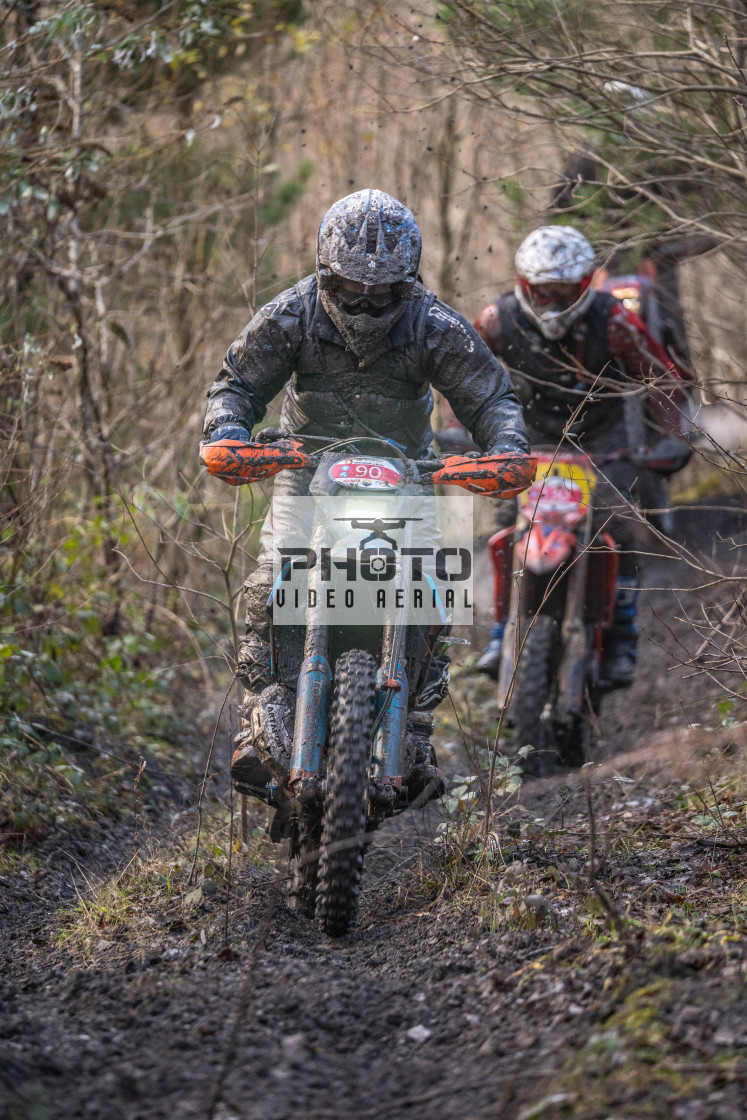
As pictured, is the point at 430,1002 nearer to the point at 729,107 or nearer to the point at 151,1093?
the point at 151,1093

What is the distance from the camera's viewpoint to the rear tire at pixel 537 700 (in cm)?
589

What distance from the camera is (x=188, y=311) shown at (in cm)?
906

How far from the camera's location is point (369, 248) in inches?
162

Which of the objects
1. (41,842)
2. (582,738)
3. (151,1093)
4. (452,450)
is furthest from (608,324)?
(151,1093)

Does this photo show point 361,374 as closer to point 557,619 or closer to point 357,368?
point 357,368

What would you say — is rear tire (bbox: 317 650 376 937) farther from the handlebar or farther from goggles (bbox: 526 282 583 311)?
goggles (bbox: 526 282 583 311)

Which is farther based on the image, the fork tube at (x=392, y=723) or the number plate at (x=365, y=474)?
the number plate at (x=365, y=474)

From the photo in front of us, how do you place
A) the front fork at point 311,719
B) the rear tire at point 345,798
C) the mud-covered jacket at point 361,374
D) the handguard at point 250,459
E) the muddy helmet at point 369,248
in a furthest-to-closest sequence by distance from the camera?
the mud-covered jacket at point 361,374
the muddy helmet at point 369,248
the handguard at point 250,459
the front fork at point 311,719
the rear tire at point 345,798

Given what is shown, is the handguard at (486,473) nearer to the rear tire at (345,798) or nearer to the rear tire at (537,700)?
the rear tire at (345,798)

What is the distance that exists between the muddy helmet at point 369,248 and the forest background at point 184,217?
1221mm

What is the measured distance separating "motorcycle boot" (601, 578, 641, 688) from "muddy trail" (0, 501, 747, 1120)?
1.28 meters

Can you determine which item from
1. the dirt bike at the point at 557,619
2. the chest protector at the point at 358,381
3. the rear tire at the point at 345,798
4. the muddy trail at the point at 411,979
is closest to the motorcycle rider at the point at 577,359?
the dirt bike at the point at 557,619

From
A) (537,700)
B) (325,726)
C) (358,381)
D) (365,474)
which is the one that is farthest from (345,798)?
(537,700)

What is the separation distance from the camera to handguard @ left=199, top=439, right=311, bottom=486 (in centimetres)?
388
